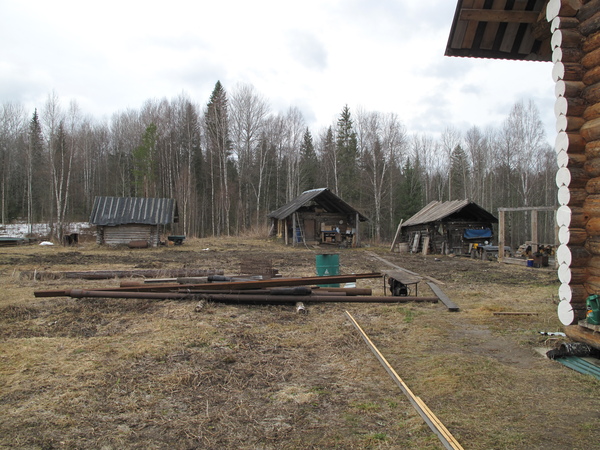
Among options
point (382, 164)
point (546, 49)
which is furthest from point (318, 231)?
point (546, 49)

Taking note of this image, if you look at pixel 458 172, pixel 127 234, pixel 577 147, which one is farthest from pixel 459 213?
pixel 458 172

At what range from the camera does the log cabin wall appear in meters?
5.04

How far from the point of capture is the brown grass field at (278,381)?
319 cm

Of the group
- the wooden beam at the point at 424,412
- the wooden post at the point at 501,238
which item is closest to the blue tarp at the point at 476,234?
the wooden post at the point at 501,238

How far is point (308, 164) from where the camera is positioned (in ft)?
163

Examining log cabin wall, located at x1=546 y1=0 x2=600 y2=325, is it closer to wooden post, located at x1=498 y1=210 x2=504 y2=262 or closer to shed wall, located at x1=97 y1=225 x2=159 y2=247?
wooden post, located at x1=498 y1=210 x2=504 y2=262

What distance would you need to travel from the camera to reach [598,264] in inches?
195

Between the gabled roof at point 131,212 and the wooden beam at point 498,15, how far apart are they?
86.9ft

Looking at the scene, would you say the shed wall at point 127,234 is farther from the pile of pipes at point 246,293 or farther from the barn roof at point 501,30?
the barn roof at point 501,30

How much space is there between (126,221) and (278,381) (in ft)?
90.9

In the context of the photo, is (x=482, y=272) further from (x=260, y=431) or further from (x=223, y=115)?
(x=223, y=115)

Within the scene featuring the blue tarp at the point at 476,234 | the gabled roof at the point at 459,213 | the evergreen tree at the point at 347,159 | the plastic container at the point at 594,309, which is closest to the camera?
the plastic container at the point at 594,309

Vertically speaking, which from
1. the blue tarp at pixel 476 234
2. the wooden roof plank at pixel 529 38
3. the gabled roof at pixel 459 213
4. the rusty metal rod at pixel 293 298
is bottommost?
the rusty metal rod at pixel 293 298

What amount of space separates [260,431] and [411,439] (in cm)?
118
